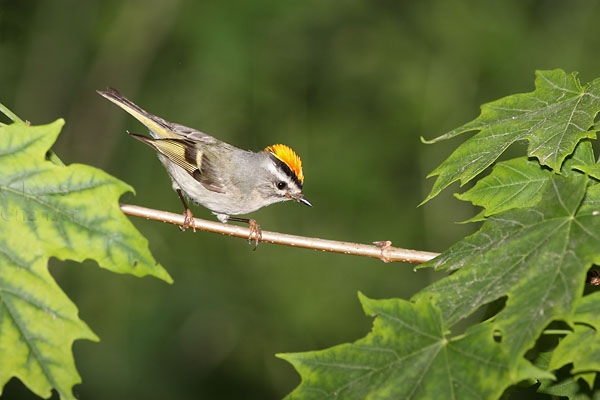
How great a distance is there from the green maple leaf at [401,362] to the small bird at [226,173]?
7.23 feet

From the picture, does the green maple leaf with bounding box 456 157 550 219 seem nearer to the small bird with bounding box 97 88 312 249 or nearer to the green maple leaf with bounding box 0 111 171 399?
A: the green maple leaf with bounding box 0 111 171 399

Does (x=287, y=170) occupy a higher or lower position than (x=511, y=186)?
lower

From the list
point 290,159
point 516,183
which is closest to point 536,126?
point 516,183

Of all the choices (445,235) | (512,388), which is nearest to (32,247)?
(512,388)

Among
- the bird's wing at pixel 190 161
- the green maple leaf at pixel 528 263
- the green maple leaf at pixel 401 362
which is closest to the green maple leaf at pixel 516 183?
the green maple leaf at pixel 528 263

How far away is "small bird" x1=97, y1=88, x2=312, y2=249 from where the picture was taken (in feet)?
13.2

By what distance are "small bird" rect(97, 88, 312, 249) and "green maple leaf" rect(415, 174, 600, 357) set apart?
2111mm

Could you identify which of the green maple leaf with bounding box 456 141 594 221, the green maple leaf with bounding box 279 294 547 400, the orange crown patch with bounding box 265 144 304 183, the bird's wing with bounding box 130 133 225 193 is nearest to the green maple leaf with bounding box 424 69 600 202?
the green maple leaf with bounding box 456 141 594 221

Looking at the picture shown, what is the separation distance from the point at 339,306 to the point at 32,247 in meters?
5.47

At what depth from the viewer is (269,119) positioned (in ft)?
24.3

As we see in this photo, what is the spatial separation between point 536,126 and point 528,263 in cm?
74

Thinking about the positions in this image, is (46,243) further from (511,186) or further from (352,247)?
(511,186)

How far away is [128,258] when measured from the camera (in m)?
1.87

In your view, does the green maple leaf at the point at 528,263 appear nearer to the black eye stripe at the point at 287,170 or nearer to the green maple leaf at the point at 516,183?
the green maple leaf at the point at 516,183
